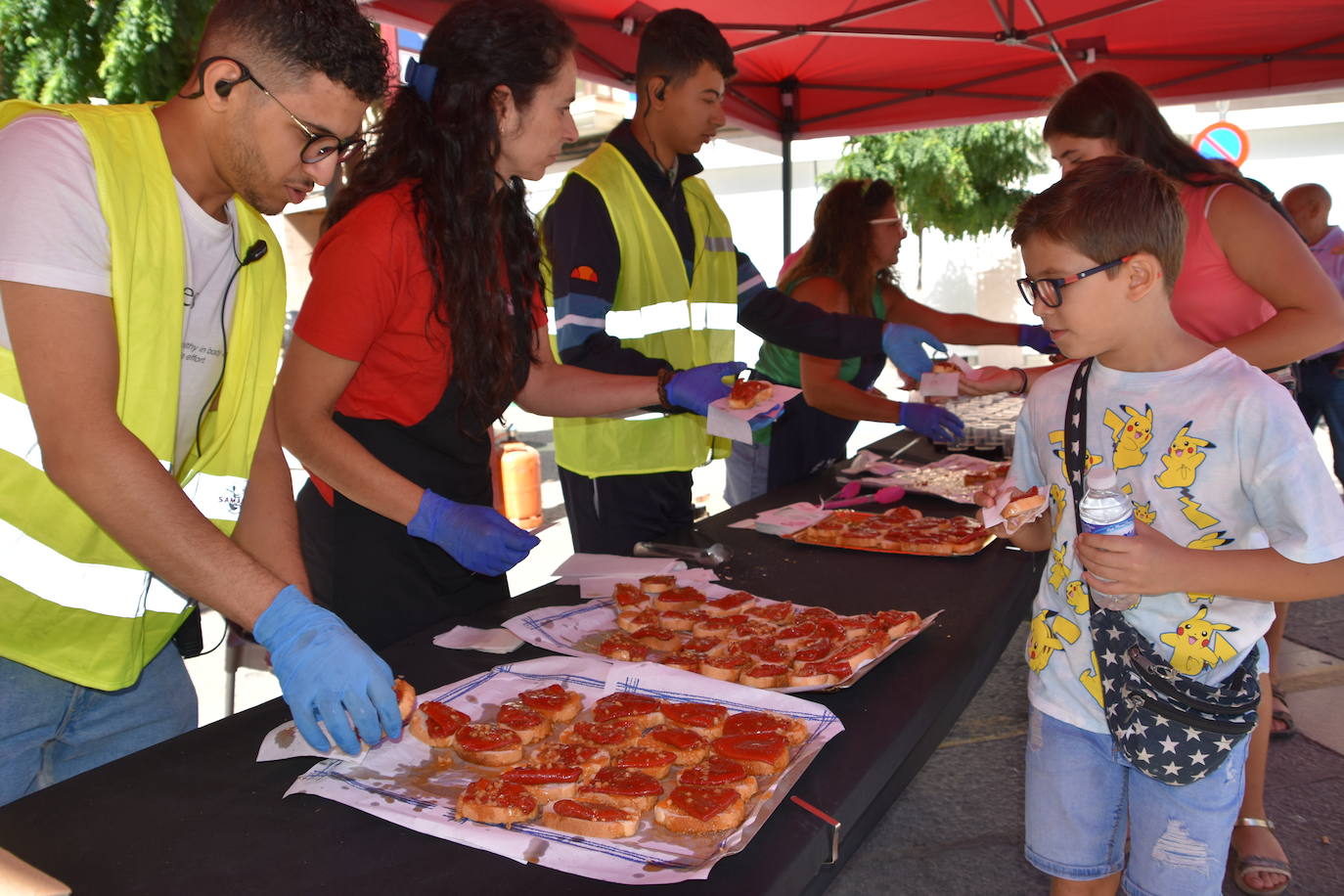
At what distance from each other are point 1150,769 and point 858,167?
41.7 feet

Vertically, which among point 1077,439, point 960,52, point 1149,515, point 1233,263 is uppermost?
point 960,52

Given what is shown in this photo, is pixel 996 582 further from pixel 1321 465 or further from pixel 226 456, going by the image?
pixel 226 456

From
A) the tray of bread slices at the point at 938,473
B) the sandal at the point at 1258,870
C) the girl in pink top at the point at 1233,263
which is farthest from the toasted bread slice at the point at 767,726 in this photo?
the sandal at the point at 1258,870

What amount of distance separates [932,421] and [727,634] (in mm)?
2042

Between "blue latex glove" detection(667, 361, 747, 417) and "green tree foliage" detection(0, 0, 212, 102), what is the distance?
18.0ft

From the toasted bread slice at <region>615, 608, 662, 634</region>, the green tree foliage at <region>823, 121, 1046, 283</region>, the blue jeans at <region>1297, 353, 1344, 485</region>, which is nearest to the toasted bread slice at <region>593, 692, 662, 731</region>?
the toasted bread slice at <region>615, 608, 662, 634</region>

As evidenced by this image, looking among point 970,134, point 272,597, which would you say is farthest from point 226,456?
point 970,134

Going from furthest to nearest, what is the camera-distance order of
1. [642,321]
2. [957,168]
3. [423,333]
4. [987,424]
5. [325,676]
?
[957,168], [987,424], [642,321], [423,333], [325,676]

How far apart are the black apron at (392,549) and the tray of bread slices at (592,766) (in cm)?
49

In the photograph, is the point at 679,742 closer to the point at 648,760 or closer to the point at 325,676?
the point at 648,760

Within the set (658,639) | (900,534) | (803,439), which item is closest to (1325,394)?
(803,439)

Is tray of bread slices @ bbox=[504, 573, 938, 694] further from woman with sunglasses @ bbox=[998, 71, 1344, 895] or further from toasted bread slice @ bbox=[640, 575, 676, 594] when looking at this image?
woman with sunglasses @ bbox=[998, 71, 1344, 895]

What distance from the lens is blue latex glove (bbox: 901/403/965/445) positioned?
3.77m

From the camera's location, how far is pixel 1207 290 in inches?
98.0
